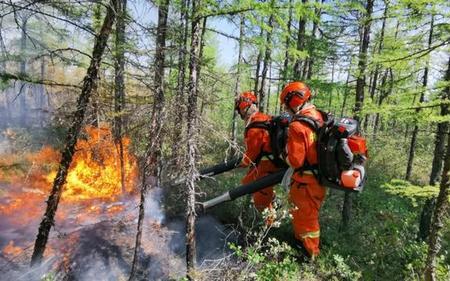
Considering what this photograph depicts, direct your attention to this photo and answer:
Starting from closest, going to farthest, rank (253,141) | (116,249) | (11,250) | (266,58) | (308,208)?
1. (308,208)
2. (253,141)
3. (116,249)
4. (11,250)
5. (266,58)

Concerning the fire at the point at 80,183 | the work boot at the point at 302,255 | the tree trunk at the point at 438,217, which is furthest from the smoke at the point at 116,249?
the tree trunk at the point at 438,217

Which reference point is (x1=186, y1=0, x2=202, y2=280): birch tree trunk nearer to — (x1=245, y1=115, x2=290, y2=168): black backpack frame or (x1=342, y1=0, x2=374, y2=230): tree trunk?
(x1=245, y1=115, x2=290, y2=168): black backpack frame

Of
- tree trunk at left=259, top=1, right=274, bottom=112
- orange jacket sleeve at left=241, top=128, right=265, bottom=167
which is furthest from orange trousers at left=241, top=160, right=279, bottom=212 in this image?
tree trunk at left=259, top=1, right=274, bottom=112

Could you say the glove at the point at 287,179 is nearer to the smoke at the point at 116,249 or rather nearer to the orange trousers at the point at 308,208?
the orange trousers at the point at 308,208

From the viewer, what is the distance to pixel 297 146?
572cm

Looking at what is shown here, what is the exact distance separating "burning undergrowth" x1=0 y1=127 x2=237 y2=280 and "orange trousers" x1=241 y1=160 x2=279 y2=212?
1.09 m

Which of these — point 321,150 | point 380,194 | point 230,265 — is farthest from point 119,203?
point 380,194

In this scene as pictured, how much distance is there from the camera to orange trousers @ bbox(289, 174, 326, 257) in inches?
240

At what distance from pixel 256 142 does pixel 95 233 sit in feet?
13.8

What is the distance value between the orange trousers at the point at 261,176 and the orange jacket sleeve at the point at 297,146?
1707 millimetres

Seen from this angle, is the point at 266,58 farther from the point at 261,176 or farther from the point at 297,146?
the point at 297,146

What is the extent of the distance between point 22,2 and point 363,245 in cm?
761

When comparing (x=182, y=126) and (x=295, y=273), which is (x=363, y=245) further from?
(x=182, y=126)

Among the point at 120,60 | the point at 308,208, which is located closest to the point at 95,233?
the point at 120,60
